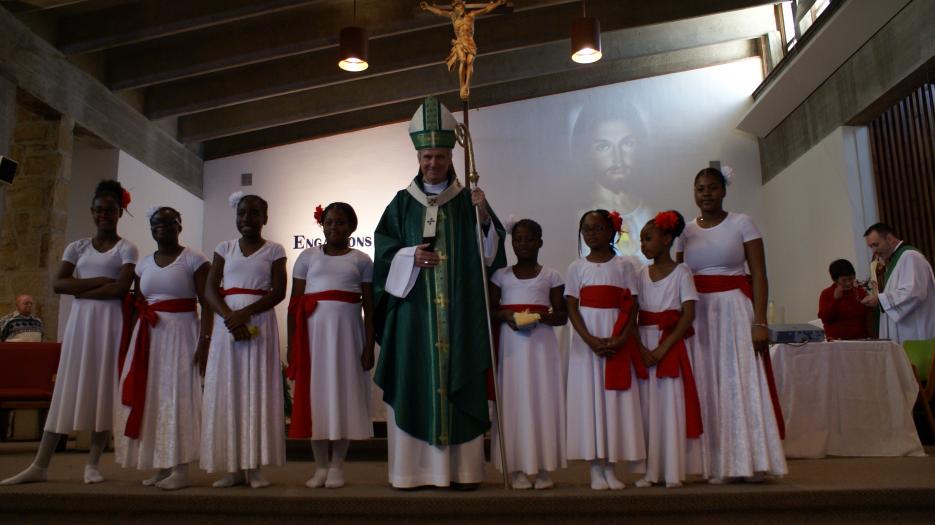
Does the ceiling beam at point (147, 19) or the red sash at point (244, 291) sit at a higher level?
the ceiling beam at point (147, 19)

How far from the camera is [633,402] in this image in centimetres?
367

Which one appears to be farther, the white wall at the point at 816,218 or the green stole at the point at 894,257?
the white wall at the point at 816,218

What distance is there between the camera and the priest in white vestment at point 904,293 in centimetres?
633

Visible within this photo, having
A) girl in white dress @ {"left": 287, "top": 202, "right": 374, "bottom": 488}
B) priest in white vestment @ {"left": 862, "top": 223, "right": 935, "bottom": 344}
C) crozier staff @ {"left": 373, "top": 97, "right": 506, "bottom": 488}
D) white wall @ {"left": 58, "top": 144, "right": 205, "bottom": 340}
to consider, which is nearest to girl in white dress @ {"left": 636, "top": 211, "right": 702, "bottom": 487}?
crozier staff @ {"left": 373, "top": 97, "right": 506, "bottom": 488}

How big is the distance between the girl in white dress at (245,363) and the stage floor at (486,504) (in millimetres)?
192

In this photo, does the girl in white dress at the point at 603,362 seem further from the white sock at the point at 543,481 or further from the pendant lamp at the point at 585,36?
the pendant lamp at the point at 585,36

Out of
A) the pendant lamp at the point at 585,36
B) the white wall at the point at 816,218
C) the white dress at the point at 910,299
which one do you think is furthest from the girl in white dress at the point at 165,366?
the white wall at the point at 816,218

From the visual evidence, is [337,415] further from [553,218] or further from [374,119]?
[374,119]

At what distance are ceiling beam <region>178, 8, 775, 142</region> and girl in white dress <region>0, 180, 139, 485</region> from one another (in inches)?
268

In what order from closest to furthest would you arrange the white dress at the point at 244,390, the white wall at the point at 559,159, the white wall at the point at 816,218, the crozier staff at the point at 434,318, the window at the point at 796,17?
the crozier staff at the point at 434,318
the white dress at the point at 244,390
the white wall at the point at 816,218
the window at the point at 796,17
the white wall at the point at 559,159

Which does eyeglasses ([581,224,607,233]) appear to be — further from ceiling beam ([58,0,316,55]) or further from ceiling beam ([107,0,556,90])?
ceiling beam ([107,0,556,90])

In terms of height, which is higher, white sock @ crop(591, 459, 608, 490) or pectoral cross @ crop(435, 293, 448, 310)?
pectoral cross @ crop(435, 293, 448, 310)

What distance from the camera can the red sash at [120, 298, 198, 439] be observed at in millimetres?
3844

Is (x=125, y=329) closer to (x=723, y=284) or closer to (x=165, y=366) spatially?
(x=165, y=366)
